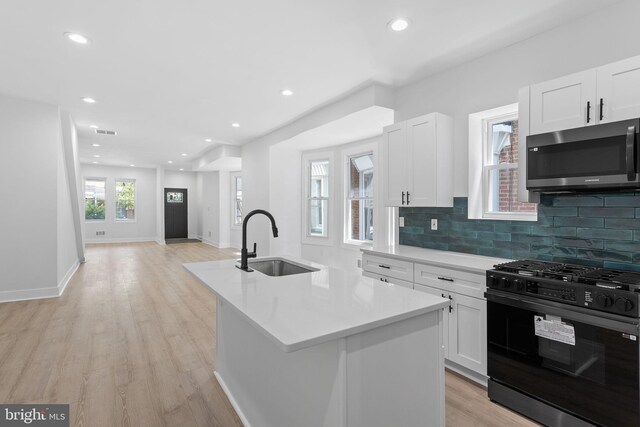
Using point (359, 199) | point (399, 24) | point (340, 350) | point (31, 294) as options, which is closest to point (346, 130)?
point (359, 199)

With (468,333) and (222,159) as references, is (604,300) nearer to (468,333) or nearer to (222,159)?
(468,333)

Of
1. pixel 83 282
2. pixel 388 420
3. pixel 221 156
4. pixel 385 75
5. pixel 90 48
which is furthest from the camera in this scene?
pixel 221 156

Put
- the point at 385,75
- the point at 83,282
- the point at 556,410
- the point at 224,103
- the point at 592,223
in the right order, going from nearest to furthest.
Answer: the point at 556,410
the point at 592,223
the point at 385,75
the point at 224,103
the point at 83,282

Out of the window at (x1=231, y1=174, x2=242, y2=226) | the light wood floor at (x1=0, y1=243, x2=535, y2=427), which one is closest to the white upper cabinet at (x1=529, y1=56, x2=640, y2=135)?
the light wood floor at (x1=0, y1=243, x2=535, y2=427)

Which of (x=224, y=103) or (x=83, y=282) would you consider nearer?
(x=224, y=103)

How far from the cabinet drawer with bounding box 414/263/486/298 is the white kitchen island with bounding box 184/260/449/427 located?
98cm

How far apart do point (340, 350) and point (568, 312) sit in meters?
1.49

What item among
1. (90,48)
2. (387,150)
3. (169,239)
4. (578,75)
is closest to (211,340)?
(387,150)

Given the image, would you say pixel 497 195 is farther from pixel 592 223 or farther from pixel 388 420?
pixel 388 420

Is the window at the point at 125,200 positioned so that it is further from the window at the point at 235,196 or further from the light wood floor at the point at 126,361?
the light wood floor at the point at 126,361

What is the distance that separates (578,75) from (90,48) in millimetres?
3805

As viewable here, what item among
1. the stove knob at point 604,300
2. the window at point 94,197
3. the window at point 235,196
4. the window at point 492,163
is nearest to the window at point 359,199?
the window at point 492,163

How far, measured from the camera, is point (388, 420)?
1304mm

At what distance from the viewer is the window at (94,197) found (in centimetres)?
1051
